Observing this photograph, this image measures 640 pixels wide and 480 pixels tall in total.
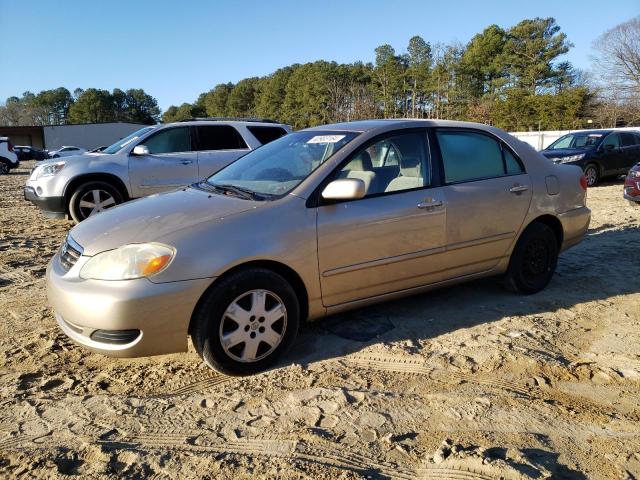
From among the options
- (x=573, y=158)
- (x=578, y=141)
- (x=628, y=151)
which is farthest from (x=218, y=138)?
(x=628, y=151)

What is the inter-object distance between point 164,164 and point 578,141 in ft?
41.7

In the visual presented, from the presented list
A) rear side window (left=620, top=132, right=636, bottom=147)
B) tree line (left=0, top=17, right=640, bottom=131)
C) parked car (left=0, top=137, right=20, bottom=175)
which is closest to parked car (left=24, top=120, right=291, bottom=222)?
rear side window (left=620, top=132, right=636, bottom=147)

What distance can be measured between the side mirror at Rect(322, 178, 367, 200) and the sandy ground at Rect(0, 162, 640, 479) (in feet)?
3.56

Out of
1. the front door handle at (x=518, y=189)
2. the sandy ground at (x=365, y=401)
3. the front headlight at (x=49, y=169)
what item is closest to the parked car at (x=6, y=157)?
the front headlight at (x=49, y=169)

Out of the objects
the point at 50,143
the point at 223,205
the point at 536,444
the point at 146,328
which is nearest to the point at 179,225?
the point at 223,205

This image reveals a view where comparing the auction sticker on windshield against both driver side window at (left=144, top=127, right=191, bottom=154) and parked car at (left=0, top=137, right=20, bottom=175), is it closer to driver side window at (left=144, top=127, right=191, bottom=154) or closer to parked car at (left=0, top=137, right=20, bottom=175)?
driver side window at (left=144, top=127, right=191, bottom=154)

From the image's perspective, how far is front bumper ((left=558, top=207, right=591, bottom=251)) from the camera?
4855 mm

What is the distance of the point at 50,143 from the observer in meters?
61.8

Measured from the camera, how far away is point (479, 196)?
4.23 metres

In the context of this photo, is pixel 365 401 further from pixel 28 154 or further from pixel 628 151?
pixel 28 154

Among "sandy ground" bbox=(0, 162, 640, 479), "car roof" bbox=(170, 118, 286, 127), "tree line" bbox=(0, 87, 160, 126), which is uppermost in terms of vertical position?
"tree line" bbox=(0, 87, 160, 126)

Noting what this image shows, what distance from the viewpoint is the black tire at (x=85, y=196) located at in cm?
777

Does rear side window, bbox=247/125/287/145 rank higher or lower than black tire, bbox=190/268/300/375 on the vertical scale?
higher

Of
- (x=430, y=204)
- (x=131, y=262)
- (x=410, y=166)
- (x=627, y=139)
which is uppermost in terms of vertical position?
(x=627, y=139)
